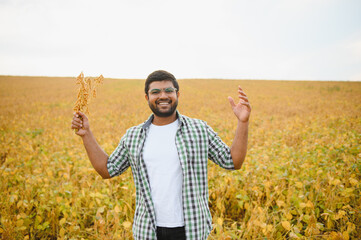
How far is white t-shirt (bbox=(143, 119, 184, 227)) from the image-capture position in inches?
57.4

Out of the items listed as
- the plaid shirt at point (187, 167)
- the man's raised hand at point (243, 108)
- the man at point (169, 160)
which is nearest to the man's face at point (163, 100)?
the man at point (169, 160)

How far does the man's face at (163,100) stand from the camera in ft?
5.13

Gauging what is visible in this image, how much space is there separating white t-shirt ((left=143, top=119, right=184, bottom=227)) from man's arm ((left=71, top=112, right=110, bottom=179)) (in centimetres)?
37

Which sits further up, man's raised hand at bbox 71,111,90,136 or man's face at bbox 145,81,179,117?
man's face at bbox 145,81,179,117

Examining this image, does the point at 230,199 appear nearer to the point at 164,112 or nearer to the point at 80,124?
the point at 164,112

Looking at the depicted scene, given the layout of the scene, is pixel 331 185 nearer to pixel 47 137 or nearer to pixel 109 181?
pixel 109 181

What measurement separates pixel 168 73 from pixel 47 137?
275 inches

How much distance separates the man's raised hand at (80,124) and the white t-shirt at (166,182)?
0.53 m

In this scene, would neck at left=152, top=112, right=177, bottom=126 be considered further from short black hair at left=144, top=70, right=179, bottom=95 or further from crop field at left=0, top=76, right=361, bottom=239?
crop field at left=0, top=76, right=361, bottom=239

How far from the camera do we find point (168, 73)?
5.35 feet

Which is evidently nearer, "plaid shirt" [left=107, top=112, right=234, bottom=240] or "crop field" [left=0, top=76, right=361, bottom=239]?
"plaid shirt" [left=107, top=112, right=234, bottom=240]

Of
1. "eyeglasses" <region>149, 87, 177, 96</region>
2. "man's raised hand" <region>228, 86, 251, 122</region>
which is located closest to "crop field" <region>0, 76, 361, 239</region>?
"man's raised hand" <region>228, 86, 251, 122</region>

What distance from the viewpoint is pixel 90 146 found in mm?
1617

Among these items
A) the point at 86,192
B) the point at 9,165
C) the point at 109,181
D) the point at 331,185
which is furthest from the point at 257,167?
the point at 9,165
